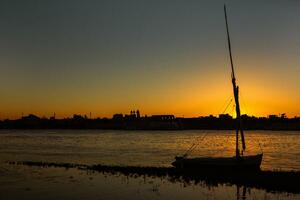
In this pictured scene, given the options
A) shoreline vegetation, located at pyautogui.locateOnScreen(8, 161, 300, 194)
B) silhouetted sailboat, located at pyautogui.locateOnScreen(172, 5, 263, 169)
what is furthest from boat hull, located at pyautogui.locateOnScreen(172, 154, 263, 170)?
shoreline vegetation, located at pyautogui.locateOnScreen(8, 161, 300, 194)

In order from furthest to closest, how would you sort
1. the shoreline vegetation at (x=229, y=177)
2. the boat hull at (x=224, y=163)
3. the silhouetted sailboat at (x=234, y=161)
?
the boat hull at (x=224, y=163) < the silhouetted sailboat at (x=234, y=161) < the shoreline vegetation at (x=229, y=177)

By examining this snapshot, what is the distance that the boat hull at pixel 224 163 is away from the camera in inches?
1841

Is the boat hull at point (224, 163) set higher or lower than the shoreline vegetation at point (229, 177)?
higher

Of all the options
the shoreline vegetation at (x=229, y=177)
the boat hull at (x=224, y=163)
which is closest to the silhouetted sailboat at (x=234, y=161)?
the boat hull at (x=224, y=163)

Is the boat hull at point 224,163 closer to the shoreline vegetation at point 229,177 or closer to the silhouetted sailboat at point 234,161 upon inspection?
the silhouetted sailboat at point 234,161

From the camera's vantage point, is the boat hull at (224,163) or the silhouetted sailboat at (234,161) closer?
the silhouetted sailboat at (234,161)

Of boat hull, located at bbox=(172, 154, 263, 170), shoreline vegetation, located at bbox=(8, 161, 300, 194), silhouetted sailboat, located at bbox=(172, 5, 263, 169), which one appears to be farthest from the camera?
boat hull, located at bbox=(172, 154, 263, 170)

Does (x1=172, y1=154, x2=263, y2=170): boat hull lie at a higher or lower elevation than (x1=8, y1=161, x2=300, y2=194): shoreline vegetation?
higher

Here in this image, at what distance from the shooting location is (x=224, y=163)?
4684 cm

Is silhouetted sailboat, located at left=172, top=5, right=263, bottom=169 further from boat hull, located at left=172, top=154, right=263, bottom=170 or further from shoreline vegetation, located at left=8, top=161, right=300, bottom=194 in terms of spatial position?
shoreline vegetation, located at left=8, top=161, right=300, bottom=194

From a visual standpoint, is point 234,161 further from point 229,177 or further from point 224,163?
point 229,177

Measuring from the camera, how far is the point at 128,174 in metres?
48.0

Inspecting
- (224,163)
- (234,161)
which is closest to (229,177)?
(224,163)

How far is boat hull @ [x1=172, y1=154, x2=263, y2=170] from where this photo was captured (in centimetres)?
4675
